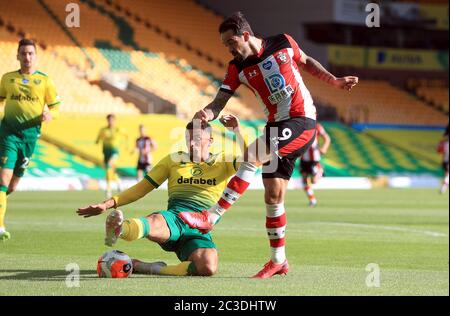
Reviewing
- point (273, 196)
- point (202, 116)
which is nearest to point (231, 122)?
point (202, 116)

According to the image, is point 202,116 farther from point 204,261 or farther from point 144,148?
point 144,148

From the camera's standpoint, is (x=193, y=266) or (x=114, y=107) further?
(x=114, y=107)

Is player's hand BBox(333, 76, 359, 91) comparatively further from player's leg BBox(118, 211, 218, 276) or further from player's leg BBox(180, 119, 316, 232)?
player's leg BBox(118, 211, 218, 276)

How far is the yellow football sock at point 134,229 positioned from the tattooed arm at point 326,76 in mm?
2144

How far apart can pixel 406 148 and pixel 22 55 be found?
34707mm

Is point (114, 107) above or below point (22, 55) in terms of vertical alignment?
above

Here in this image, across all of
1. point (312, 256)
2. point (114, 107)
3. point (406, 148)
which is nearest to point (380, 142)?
point (406, 148)

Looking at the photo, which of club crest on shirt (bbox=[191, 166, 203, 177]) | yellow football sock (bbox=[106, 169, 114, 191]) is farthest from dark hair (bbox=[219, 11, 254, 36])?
yellow football sock (bbox=[106, 169, 114, 191])

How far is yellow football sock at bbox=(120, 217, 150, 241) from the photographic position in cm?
880

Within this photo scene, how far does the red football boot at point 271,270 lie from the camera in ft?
31.1

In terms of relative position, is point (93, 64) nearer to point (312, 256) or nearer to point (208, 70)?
point (208, 70)

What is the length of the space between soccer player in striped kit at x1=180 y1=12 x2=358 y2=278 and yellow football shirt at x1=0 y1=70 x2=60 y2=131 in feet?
14.3

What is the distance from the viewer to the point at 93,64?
40750mm

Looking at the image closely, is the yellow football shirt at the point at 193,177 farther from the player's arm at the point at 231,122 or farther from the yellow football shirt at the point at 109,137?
the yellow football shirt at the point at 109,137
